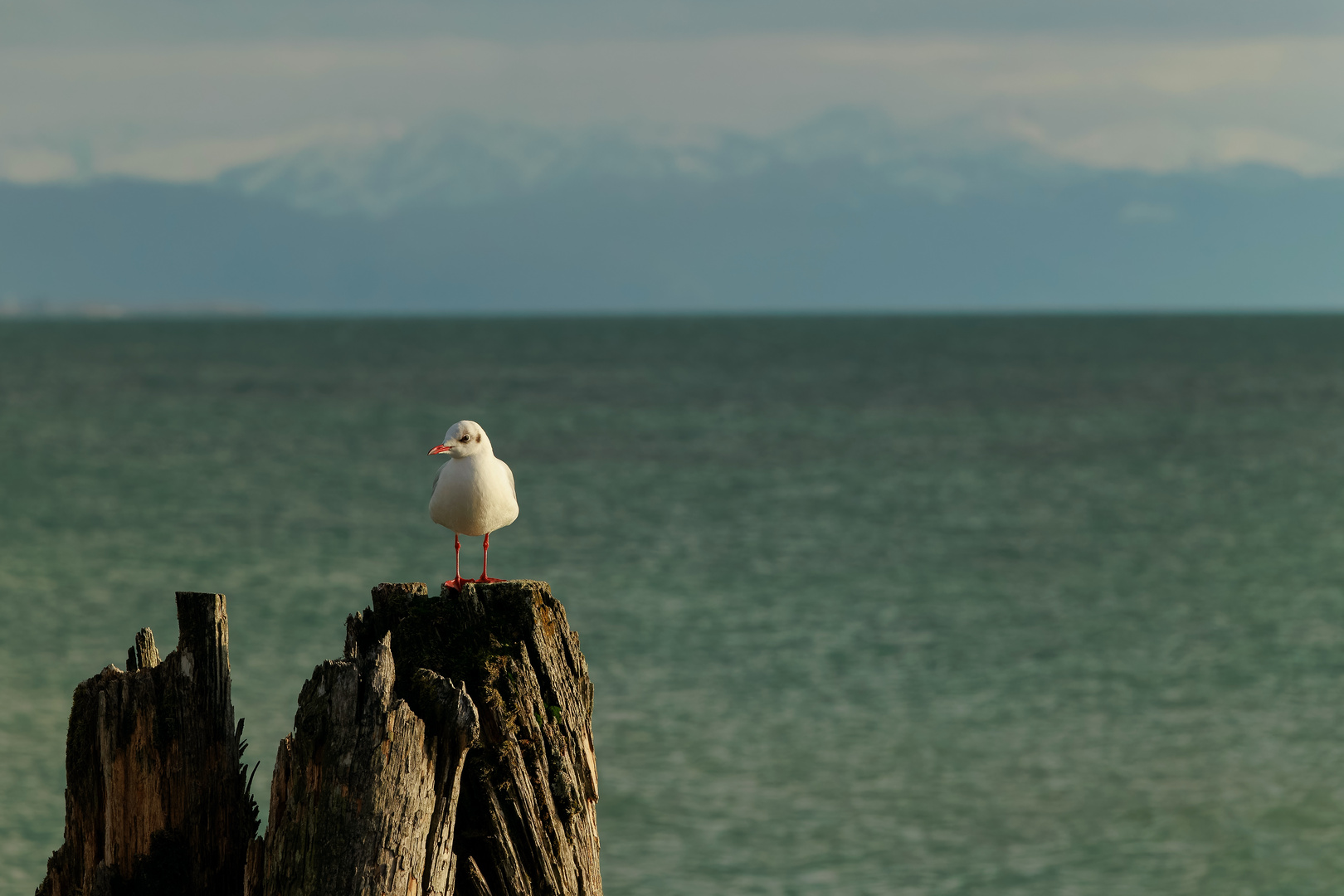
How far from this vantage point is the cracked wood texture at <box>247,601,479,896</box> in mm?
4766

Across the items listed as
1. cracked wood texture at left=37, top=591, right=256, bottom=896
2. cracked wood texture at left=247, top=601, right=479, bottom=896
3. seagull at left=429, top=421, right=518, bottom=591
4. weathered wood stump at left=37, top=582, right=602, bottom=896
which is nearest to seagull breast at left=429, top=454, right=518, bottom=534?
seagull at left=429, top=421, right=518, bottom=591

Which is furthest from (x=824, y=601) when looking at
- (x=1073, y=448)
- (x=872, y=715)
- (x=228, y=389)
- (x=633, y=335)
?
(x=633, y=335)

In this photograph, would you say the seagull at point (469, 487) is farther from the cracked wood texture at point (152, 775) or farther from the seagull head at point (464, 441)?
the cracked wood texture at point (152, 775)

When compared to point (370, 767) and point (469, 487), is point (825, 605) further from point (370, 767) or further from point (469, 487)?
point (370, 767)

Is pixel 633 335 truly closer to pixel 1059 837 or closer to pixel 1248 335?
pixel 1248 335

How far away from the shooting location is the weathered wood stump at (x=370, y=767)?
4.80 metres

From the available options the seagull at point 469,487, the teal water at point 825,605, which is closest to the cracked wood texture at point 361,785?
the seagull at point 469,487

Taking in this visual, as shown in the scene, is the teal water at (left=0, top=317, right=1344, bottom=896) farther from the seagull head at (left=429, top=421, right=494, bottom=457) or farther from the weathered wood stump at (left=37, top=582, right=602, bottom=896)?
the seagull head at (left=429, top=421, right=494, bottom=457)

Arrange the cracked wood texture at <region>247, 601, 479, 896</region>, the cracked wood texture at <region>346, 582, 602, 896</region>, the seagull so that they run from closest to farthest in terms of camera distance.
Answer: the cracked wood texture at <region>247, 601, 479, 896</region> < the cracked wood texture at <region>346, 582, 602, 896</region> < the seagull

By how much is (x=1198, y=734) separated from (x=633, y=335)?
141 meters

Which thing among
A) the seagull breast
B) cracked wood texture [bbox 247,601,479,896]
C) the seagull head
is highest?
the seagull head

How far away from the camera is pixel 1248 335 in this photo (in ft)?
518

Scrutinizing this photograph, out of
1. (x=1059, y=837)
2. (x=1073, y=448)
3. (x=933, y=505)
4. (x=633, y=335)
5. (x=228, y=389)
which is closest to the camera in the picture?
(x=1059, y=837)

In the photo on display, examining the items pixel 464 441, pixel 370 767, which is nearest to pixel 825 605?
pixel 464 441
